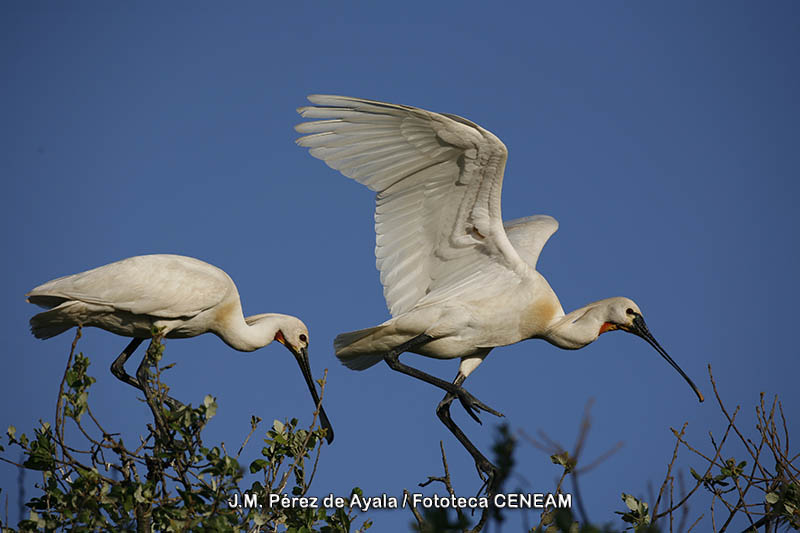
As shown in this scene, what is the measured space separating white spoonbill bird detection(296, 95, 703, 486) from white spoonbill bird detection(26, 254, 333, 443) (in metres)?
1.07

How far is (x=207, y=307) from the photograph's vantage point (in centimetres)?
784

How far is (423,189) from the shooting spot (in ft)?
26.7

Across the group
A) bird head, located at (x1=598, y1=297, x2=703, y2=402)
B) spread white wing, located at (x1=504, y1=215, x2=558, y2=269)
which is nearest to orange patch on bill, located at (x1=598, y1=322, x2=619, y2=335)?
bird head, located at (x1=598, y1=297, x2=703, y2=402)

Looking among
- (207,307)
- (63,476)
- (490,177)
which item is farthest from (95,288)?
(490,177)

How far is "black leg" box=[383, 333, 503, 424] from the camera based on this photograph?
27.0 ft

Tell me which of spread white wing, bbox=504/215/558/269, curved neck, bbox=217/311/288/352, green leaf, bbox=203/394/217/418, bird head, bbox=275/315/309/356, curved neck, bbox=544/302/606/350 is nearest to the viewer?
green leaf, bbox=203/394/217/418

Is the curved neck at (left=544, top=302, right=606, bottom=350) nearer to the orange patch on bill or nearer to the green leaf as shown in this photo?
the orange patch on bill

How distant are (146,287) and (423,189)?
2.49m

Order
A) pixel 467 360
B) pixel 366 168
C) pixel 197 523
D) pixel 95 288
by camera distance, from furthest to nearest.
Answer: pixel 467 360, pixel 366 168, pixel 95 288, pixel 197 523

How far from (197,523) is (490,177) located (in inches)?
151

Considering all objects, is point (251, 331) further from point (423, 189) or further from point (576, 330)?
point (576, 330)

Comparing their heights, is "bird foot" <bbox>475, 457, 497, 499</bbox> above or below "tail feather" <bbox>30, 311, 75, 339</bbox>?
below

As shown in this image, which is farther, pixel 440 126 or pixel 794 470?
pixel 440 126

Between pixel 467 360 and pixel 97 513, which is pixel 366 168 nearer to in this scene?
pixel 467 360
